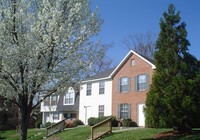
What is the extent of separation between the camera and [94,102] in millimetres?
35250

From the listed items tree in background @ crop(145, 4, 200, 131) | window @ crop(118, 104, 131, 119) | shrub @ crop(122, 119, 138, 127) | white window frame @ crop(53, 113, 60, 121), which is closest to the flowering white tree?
tree in background @ crop(145, 4, 200, 131)

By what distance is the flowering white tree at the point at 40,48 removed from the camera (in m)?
13.1

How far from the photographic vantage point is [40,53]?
13297 mm

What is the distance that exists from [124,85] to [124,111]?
259 centimetres

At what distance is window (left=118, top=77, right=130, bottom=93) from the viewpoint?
104 ft

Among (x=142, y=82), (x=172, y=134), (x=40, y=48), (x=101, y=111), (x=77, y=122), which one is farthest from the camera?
(x=77, y=122)

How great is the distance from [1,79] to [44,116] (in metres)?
33.7

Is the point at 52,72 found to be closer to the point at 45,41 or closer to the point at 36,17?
the point at 45,41

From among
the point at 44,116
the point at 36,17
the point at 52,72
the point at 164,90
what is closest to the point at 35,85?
the point at 52,72

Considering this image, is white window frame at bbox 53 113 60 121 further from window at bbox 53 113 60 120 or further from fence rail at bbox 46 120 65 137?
fence rail at bbox 46 120 65 137

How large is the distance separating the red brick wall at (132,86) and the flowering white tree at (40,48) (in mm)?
16040

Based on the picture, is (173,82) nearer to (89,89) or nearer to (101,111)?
(101,111)

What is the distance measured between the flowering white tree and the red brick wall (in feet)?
52.6

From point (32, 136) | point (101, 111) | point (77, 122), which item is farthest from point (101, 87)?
point (32, 136)
